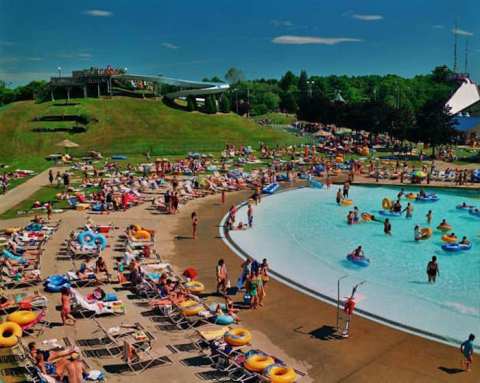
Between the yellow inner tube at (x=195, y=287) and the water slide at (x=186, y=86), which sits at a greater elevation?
the water slide at (x=186, y=86)

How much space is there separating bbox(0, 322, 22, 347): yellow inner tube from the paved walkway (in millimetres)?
15864

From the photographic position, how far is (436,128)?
151ft

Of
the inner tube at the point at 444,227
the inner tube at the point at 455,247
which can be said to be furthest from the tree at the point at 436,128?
the inner tube at the point at 455,247

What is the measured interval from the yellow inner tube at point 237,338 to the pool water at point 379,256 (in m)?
4.30

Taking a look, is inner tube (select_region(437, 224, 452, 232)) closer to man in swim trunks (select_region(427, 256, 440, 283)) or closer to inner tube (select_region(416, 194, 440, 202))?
inner tube (select_region(416, 194, 440, 202))

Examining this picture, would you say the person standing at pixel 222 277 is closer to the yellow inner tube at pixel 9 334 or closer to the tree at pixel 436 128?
the yellow inner tube at pixel 9 334

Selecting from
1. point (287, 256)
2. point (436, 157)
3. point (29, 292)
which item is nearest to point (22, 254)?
point (29, 292)

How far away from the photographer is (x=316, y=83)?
140 meters

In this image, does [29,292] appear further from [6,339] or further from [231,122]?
[231,122]

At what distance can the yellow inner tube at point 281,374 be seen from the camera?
9.52 m

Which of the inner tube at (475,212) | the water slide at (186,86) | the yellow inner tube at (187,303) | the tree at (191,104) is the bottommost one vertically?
the yellow inner tube at (187,303)

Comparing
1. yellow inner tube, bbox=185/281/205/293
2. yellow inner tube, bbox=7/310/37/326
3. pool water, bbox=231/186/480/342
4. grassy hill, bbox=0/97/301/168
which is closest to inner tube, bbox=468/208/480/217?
pool water, bbox=231/186/480/342

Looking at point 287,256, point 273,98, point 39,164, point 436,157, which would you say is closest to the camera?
point 287,256

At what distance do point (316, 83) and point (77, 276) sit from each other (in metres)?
133
